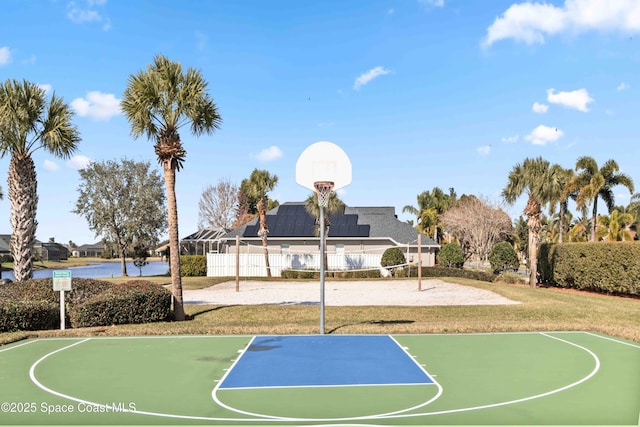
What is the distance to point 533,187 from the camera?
2969 centimetres

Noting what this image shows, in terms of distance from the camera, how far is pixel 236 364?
9.16 m

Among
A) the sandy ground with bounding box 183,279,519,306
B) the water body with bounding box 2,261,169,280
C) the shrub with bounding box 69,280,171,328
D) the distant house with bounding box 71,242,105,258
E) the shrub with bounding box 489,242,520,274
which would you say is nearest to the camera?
the shrub with bounding box 69,280,171,328

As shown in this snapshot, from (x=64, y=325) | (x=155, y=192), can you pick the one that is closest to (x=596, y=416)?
(x=64, y=325)

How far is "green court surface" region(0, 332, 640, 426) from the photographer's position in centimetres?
622

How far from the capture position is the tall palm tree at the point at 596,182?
33500 mm

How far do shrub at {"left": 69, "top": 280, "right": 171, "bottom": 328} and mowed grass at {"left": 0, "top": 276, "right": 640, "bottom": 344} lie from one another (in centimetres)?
58

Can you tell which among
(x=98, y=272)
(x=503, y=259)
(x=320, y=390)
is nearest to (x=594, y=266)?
(x=503, y=259)

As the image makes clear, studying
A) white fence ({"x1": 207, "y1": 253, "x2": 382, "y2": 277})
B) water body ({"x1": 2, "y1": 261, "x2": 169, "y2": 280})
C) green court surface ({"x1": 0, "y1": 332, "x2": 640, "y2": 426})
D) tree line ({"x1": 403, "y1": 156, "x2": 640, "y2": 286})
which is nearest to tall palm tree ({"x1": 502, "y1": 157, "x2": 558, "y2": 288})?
tree line ({"x1": 403, "y1": 156, "x2": 640, "y2": 286})

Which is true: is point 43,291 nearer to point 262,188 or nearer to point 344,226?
point 262,188

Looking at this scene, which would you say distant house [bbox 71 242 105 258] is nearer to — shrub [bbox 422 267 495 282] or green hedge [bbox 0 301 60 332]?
shrub [bbox 422 267 495 282]

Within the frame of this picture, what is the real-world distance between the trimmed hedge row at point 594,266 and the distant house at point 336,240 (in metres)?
10.6

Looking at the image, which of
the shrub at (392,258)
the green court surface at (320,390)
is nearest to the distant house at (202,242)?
the shrub at (392,258)

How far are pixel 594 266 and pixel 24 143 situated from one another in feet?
84.3

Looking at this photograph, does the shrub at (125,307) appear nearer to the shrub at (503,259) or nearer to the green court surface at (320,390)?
the green court surface at (320,390)
